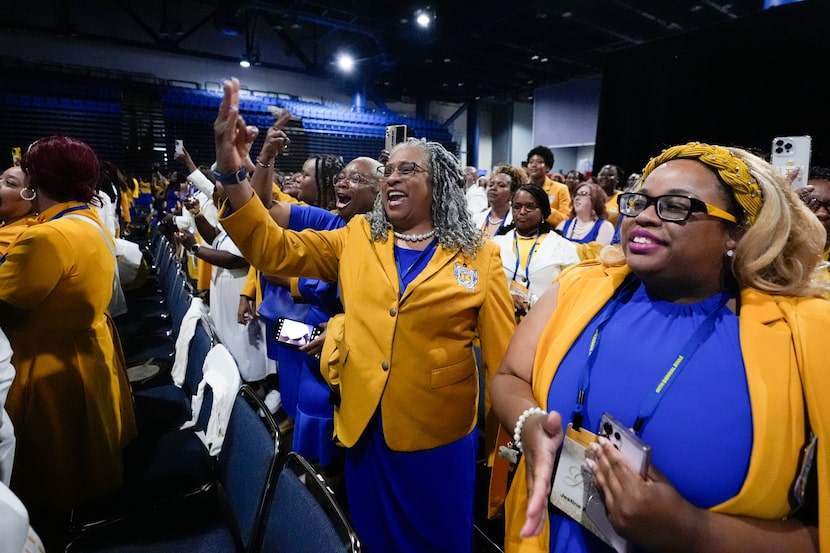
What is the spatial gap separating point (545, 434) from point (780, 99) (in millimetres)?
6967

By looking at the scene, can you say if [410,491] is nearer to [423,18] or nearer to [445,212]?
[445,212]

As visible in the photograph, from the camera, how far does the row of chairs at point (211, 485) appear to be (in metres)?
1.15

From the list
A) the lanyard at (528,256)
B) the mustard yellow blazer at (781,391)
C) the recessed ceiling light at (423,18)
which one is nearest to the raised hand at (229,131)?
the mustard yellow blazer at (781,391)

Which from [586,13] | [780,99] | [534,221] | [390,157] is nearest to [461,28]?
[586,13]

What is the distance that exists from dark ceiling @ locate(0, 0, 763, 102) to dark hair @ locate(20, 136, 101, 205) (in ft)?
32.8

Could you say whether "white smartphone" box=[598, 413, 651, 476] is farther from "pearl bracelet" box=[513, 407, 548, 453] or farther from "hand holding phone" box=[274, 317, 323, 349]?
"hand holding phone" box=[274, 317, 323, 349]

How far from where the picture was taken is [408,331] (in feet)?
4.96

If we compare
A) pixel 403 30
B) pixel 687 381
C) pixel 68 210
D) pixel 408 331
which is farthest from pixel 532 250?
pixel 403 30

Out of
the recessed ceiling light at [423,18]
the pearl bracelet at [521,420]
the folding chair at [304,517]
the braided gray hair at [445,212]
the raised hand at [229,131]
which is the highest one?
the recessed ceiling light at [423,18]

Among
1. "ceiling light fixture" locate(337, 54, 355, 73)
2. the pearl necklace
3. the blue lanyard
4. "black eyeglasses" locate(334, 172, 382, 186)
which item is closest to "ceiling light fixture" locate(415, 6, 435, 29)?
"ceiling light fixture" locate(337, 54, 355, 73)

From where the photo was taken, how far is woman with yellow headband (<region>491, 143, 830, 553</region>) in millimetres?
762

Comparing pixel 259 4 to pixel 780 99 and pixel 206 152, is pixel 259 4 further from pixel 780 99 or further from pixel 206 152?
pixel 780 99

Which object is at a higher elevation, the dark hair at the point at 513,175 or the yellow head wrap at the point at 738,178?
the dark hair at the point at 513,175

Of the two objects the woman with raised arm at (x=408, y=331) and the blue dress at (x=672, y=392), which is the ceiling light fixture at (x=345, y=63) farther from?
the blue dress at (x=672, y=392)
